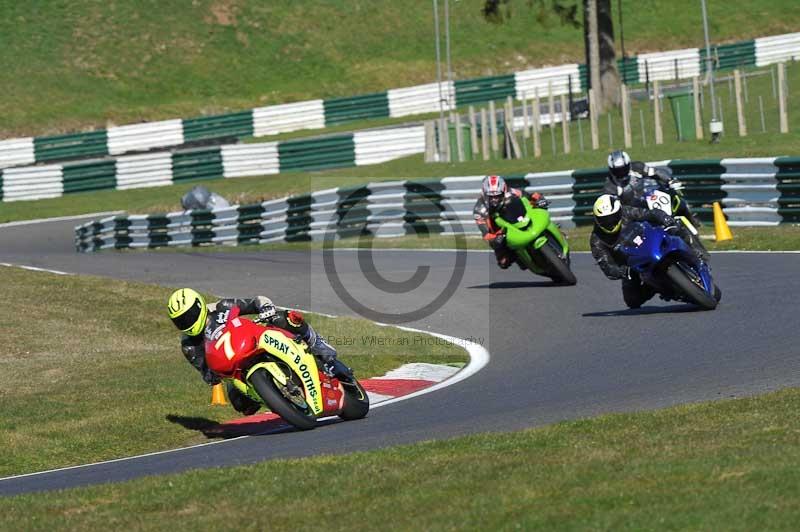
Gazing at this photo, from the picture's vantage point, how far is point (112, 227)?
97.9ft

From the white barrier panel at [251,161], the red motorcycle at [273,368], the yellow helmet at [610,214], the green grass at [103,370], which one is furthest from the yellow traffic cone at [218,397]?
the white barrier panel at [251,161]

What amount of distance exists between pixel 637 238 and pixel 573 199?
10.4 meters

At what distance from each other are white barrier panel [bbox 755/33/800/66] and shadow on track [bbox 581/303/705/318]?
121 feet

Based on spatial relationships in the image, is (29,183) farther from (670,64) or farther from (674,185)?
(674,185)

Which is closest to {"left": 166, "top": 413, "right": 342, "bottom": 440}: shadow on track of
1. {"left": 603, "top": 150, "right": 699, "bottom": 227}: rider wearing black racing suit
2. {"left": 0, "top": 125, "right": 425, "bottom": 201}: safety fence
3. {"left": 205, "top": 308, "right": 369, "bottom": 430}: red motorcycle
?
{"left": 205, "top": 308, "right": 369, "bottom": 430}: red motorcycle

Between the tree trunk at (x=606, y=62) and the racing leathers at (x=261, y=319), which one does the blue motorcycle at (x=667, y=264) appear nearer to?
the racing leathers at (x=261, y=319)

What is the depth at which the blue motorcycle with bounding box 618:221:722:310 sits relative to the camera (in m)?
13.2

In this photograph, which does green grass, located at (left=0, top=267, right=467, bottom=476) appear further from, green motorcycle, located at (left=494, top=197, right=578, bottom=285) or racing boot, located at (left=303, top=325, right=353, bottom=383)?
green motorcycle, located at (left=494, top=197, right=578, bottom=285)

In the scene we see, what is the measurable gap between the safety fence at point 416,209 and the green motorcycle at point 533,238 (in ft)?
16.7

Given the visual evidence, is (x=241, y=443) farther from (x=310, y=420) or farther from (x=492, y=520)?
(x=492, y=520)

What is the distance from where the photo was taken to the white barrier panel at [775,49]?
163ft

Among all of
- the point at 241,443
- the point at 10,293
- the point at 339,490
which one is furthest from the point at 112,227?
the point at 339,490

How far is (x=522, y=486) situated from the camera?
7070 millimetres

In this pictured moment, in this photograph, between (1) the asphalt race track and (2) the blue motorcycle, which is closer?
(1) the asphalt race track
